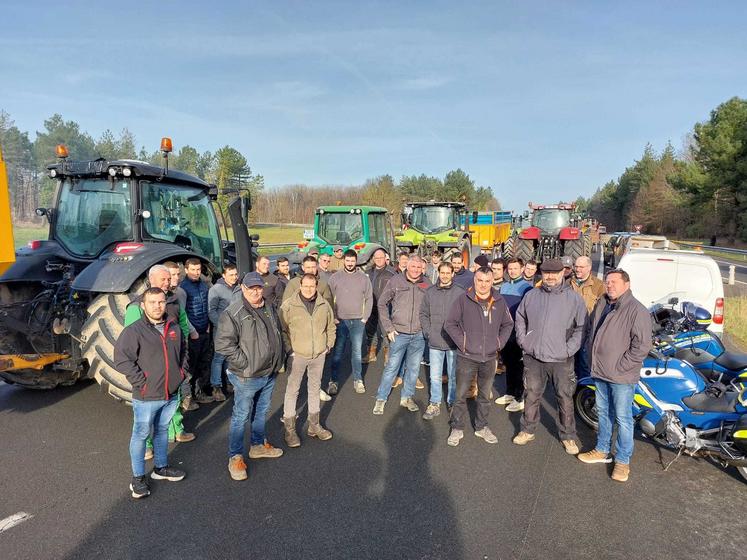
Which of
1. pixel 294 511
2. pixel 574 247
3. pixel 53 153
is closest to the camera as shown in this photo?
pixel 294 511

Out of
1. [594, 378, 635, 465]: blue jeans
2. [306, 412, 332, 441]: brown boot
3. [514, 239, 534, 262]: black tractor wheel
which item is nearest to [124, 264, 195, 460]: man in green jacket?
[306, 412, 332, 441]: brown boot

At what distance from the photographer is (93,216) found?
17.1ft

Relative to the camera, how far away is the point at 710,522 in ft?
10.8

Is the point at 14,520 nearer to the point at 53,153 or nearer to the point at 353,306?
the point at 353,306

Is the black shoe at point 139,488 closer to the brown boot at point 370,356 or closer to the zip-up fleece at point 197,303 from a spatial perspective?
the zip-up fleece at point 197,303

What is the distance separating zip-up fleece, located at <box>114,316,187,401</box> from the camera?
3.34 metres

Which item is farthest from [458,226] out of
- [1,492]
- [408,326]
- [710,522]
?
[1,492]

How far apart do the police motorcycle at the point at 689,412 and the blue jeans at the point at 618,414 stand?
1.21ft

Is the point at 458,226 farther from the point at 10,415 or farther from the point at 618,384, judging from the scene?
the point at 10,415

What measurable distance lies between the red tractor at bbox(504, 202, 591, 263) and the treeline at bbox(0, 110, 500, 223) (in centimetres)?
1962

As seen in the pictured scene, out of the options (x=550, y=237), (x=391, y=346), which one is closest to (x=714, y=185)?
(x=550, y=237)

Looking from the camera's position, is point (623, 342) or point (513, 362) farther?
point (513, 362)

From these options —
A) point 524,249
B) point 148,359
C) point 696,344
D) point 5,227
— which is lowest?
point 696,344

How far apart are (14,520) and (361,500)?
95.2 inches
